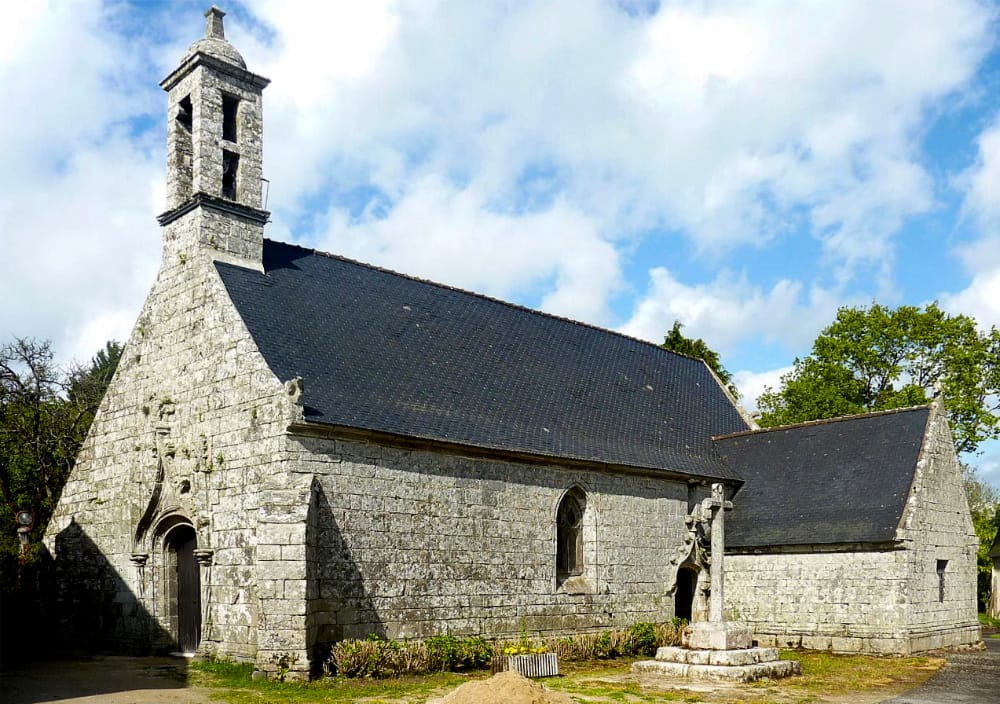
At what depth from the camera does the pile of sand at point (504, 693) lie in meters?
10.3

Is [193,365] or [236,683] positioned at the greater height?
[193,365]

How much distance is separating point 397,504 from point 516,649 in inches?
123

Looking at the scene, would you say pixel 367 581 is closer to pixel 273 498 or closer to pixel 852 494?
pixel 273 498

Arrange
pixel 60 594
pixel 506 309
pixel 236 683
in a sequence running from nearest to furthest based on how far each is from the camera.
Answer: pixel 236 683
pixel 60 594
pixel 506 309

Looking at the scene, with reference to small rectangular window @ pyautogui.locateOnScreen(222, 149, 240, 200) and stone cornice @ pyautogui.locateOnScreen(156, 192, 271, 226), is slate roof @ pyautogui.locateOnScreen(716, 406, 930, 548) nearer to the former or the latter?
stone cornice @ pyautogui.locateOnScreen(156, 192, 271, 226)

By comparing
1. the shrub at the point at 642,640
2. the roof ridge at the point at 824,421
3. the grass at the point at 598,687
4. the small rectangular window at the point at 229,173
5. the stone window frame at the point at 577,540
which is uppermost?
the small rectangular window at the point at 229,173

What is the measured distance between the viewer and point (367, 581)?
15.1 m

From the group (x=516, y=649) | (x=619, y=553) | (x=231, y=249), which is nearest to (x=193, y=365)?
(x=231, y=249)

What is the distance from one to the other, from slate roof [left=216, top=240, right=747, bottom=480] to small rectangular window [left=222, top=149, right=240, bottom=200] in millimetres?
1428

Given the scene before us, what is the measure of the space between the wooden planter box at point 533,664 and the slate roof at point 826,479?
762 centimetres

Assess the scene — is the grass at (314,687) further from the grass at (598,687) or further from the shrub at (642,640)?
the shrub at (642,640)

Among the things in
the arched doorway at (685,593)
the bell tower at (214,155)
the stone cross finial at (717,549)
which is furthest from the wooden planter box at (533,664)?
the bell tower at (214,155)

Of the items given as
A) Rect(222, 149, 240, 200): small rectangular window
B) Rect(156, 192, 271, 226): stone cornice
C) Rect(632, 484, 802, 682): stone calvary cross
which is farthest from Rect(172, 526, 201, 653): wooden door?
Rect(632, 484, 802, 682): stone calvary cross

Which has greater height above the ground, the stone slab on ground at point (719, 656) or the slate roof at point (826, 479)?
the slate roof at point (826, 479)
